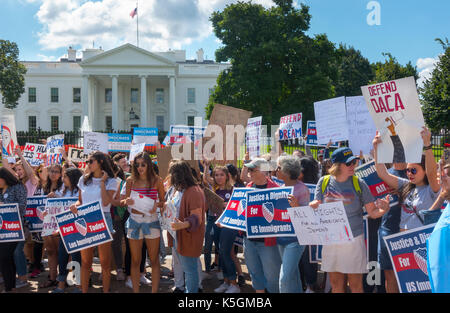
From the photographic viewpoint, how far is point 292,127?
10008 millimetres

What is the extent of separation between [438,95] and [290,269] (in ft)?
58.5

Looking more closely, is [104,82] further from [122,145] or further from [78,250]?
[78,250]

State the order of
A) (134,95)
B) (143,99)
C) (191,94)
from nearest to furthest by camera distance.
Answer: (143,99), (134,95), (191,94)

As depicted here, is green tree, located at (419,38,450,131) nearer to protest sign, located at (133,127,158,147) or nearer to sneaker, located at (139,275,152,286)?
protest sign, located at (133,127,158,147)

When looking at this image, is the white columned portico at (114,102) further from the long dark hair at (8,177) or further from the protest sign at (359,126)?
the protest sign at (359,126)

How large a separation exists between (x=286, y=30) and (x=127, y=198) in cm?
3358

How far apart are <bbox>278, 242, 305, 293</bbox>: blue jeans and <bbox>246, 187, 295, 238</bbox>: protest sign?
0.16 metres

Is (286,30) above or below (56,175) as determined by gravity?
above

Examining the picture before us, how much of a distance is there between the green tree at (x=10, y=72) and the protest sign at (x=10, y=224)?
159ft

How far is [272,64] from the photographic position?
116ft

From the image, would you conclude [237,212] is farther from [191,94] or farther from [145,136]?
[191,94]

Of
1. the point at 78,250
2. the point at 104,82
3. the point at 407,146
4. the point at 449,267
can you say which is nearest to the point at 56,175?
the point at 78,250

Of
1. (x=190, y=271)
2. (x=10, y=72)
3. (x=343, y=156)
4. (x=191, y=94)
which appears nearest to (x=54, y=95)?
(x=10, y=72)

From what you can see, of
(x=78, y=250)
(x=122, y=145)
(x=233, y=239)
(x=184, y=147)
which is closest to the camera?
(x=78, y=250)
